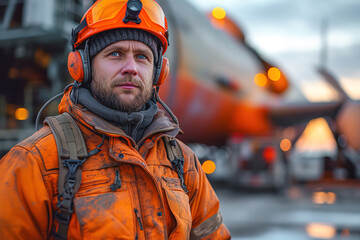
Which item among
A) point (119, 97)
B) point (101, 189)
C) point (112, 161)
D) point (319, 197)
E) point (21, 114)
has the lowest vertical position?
point (319, 197)

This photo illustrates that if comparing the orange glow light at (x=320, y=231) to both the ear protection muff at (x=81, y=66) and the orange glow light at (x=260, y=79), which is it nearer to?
the ear protection muff at (x=81, y=66)

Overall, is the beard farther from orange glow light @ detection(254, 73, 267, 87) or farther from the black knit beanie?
orange glow light @ detection(254, 73, 267, 87)

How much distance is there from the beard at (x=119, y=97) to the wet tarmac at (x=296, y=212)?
13.2 ft

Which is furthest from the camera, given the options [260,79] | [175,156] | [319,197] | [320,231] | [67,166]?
[260,79]

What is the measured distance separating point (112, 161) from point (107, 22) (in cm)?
65

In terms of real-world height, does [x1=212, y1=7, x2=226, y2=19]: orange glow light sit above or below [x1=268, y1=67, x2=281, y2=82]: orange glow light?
above

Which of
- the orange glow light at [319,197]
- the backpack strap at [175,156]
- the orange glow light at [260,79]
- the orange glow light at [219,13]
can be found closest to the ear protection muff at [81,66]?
the backpack strap at [175,156]

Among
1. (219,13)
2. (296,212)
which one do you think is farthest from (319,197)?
(219,13)

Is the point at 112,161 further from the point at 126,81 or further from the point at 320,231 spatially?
the point at 320,231

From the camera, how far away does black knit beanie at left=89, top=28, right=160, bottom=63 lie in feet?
5.37

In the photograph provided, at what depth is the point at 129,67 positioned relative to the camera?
5.32ft

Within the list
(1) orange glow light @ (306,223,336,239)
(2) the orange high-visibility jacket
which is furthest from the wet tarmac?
(2) the orange high-visibility jacket

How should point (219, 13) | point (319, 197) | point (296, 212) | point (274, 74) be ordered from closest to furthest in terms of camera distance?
point (296, 212)
point (319, 197)
point (219, 13)
point (274, 74)

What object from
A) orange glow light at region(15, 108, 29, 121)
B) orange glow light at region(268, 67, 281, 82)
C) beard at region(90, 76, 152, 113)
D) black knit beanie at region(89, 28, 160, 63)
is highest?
orange glow light at region(268, 67, 281, 82)
